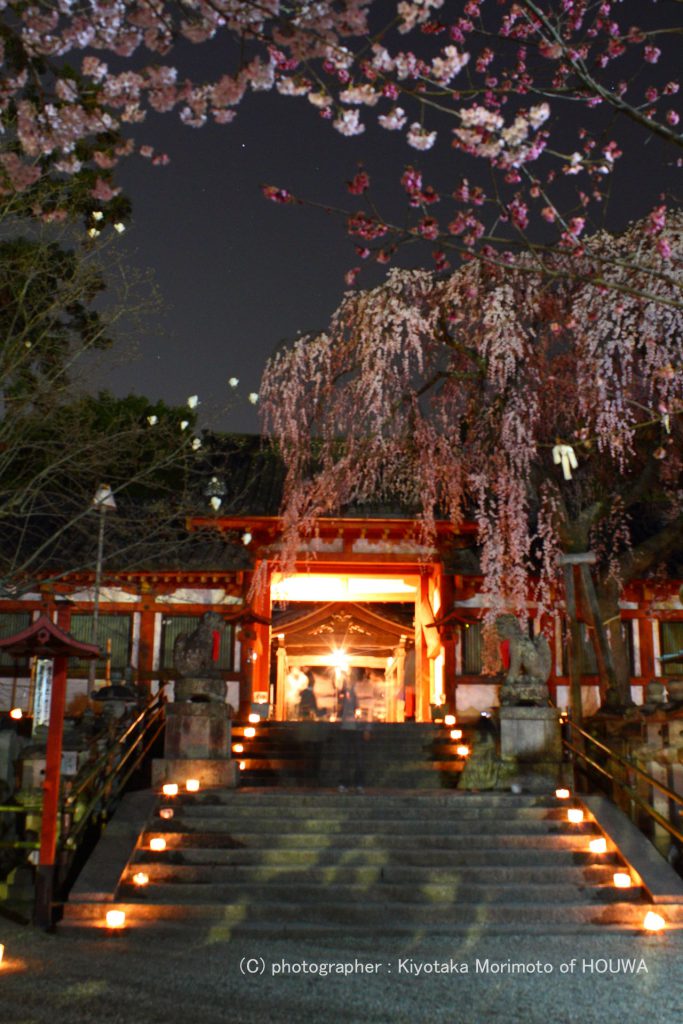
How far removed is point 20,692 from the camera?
1950cm

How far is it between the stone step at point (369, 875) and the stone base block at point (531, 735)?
9.94 ft

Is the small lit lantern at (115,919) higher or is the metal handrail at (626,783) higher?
the metal handrail at (626,783)

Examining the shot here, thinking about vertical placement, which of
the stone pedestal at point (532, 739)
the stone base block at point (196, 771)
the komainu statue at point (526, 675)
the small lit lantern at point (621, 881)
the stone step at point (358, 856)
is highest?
the komainu statue at point (526, 675)

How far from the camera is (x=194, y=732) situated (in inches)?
492

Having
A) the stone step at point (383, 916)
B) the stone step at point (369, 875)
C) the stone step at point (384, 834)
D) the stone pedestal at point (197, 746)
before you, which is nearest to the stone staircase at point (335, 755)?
the stone pedestal at point (197, 746)

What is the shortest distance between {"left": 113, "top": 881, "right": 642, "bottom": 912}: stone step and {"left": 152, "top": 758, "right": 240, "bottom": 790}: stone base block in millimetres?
2807

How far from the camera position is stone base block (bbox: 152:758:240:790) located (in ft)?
39.8

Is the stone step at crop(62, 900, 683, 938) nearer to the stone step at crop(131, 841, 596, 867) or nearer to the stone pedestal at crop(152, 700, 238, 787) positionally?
the stone step at crop(131, 841, 596, 867)

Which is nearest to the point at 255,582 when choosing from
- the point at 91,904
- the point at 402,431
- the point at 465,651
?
the point at 465,651

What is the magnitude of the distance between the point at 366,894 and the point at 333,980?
8.00 ft

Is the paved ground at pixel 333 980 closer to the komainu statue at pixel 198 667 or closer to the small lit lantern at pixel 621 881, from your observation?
the small lit lantern at pixel 621 881

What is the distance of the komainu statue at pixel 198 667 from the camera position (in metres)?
12.9

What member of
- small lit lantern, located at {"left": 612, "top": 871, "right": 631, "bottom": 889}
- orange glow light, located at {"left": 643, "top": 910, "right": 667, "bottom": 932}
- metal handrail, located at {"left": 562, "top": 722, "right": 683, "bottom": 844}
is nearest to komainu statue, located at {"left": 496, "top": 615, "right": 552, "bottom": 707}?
metal handrail, located at {"left": 562, "top": 722, "right": 683, "bottom": 844}

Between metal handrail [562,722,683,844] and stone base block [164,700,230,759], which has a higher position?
stone base block [164,700,230,759]
